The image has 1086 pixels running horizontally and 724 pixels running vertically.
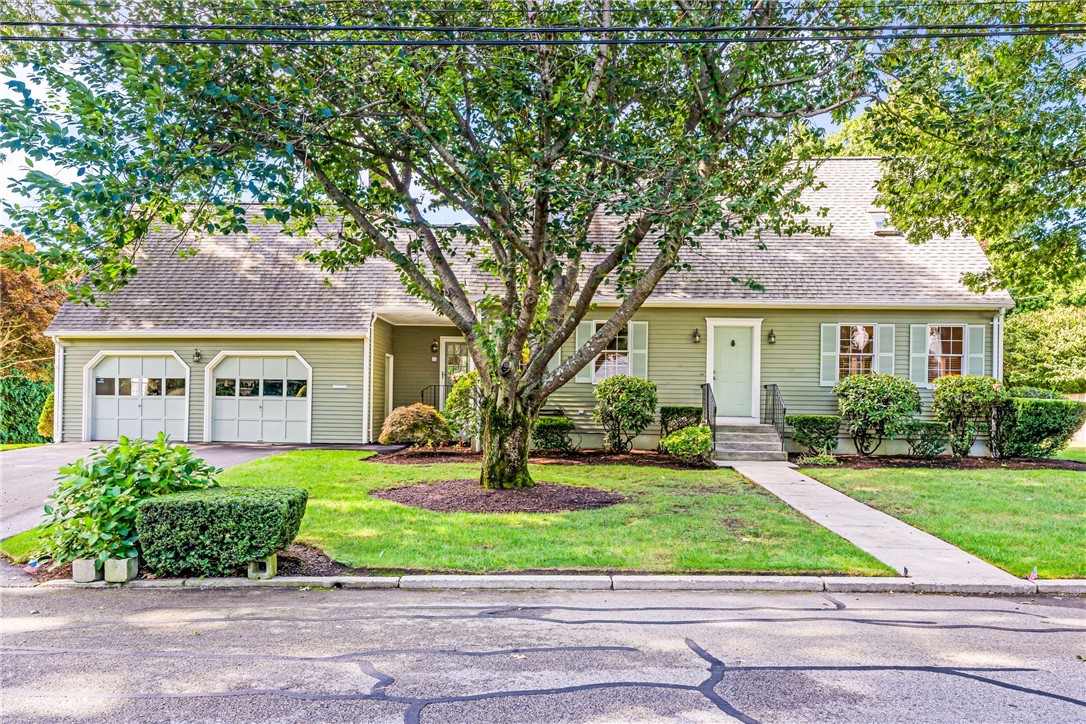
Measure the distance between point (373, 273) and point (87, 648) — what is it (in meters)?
13.4

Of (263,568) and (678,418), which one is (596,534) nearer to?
(263,568)

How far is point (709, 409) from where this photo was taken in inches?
533

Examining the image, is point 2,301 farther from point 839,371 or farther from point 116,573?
point 839,371

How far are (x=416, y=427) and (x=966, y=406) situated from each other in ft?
37.8

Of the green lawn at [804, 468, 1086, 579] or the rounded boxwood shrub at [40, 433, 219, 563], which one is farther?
the green lawn at [804, 468, 1086, 579]

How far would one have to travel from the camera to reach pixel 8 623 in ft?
14.5

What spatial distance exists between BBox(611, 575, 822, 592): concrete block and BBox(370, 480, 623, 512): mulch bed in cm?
268

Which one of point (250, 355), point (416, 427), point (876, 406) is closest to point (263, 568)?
point (416, 427)

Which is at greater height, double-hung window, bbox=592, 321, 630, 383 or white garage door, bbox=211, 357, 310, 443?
double-hung window, bbox=592, 321, 630, 383

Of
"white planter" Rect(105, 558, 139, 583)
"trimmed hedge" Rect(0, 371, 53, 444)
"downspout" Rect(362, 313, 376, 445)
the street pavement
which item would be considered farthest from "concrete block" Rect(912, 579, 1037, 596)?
"trimmed hedge" Rect(0, 371, 53, 444)

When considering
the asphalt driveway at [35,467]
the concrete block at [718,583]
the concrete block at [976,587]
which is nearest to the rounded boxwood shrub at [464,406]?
the asphalt driveway at [35,467]

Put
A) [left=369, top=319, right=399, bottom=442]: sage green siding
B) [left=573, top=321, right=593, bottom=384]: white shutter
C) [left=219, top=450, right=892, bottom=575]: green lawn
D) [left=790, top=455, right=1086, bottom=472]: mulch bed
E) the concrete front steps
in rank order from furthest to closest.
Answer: [left=369, top=319, right=399, bottom=442]: sage green siding, [left=573, top=321, right=593, bottom=384]: white shutter, the concrete front steps, [left=790, top=455, right=1086, bottom=472]: mulch bed, [left=219, top=450, right=892, bottom=575]: green lawn

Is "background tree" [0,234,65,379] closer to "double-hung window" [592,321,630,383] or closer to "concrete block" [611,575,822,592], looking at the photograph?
"double-hung window" [592,321,630,383]

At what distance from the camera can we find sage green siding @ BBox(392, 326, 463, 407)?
16.8m
